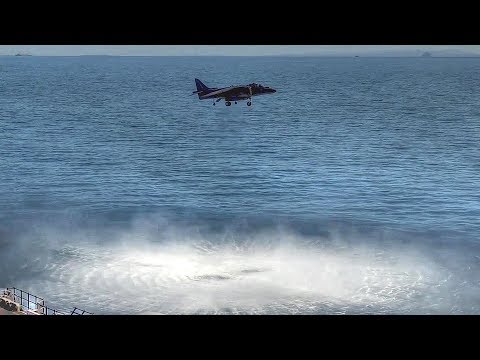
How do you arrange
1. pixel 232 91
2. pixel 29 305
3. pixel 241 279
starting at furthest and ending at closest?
pixel 232 91, pixel 241 279, pixel 29 305

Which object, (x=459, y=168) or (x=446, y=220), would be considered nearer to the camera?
(x=446, y=220)

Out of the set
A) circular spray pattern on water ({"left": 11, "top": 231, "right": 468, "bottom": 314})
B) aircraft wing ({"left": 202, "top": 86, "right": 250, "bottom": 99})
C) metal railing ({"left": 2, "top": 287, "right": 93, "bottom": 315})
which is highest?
aircraft wing ({"left": 202, "top": 86, "right": 250, "bottom": 99})

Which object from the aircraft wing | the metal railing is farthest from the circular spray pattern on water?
the aircraft wing

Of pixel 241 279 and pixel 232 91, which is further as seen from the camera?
pixel 232 91

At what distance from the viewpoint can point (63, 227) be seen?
5098 inches

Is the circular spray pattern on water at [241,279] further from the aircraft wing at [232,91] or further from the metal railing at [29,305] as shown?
the aircraft wing at [232,91]

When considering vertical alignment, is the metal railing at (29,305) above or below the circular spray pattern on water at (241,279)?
above

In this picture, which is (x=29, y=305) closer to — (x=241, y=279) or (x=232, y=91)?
(x=241, y=279)

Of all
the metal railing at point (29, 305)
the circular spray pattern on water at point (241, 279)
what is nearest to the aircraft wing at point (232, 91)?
the circular spray pattern on water at point (241, 279)

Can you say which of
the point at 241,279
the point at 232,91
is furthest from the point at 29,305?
the point at 232,91

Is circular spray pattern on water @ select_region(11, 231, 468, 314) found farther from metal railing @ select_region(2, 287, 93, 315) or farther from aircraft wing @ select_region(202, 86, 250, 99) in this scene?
aircraft wing @ select_region(202, 86, 250, 99)
